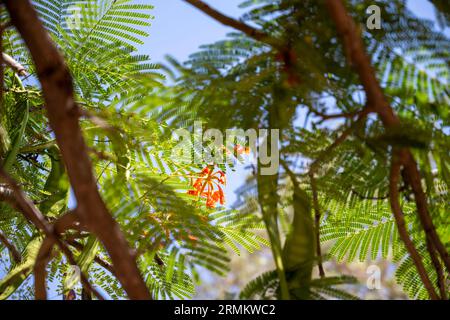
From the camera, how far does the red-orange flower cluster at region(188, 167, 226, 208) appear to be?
1443mm

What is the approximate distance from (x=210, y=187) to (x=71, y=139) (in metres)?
0.81

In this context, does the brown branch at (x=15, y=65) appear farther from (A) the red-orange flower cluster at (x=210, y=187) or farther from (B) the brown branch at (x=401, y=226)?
(B) the brown branch at (x=401, y=226)

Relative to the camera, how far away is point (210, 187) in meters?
1.49

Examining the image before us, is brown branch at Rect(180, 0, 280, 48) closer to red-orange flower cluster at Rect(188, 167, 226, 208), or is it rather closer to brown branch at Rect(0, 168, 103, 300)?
brown branch at Rect(0, 168, 103, 300)

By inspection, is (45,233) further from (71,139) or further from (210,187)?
(210,187)

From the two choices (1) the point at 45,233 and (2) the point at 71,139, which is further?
(1) the point at 45,233

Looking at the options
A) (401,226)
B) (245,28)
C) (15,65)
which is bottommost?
(401,226)

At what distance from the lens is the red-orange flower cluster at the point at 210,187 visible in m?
1.44

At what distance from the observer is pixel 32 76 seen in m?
1.65

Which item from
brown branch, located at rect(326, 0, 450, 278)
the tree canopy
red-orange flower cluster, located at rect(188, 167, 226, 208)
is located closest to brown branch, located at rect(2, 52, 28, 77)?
red-orange flower cluster, located at rect(188, 167, 226, 208)

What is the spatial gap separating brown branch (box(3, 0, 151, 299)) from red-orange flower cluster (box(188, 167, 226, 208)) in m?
0.70

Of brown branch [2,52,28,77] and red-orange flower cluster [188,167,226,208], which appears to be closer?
red-orange flower cluster [188,167,226,208]

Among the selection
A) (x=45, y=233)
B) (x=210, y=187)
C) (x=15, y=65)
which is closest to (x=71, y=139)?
(x=45, y=233)
